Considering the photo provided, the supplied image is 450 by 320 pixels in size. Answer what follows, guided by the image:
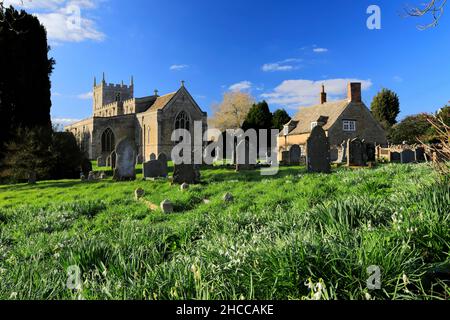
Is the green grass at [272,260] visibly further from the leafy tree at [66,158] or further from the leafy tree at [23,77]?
the leafy tree at [23,77]

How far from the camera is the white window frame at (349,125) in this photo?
4019 cm

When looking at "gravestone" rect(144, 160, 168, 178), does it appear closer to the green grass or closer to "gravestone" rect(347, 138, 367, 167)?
"gravestone" rect(347, 138, 367, 167)

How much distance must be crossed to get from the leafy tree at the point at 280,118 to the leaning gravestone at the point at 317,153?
1736 inches

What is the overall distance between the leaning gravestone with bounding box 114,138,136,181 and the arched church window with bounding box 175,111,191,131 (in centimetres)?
3081

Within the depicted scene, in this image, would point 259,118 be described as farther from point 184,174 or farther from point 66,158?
point 184,174

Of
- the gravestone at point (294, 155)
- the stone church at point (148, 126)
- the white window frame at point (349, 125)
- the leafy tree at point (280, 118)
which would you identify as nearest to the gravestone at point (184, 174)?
the gravestone at point (294, 155)

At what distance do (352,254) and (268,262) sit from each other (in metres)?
0.68

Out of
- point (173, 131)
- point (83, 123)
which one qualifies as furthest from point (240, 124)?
point (83, 123)

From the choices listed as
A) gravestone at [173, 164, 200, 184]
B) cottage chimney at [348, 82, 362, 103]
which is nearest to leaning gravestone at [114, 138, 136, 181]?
gravestone at [173, 164, 200, 184]

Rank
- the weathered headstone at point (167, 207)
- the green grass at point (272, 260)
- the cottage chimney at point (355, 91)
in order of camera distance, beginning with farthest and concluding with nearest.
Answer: the cottage chimney at point (355, 91)
the weathered headstone at point (167, 207)
the green grass at point (272, 260)

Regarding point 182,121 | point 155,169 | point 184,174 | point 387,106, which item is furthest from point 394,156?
point 387,106

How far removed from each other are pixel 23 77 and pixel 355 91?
34.0m
